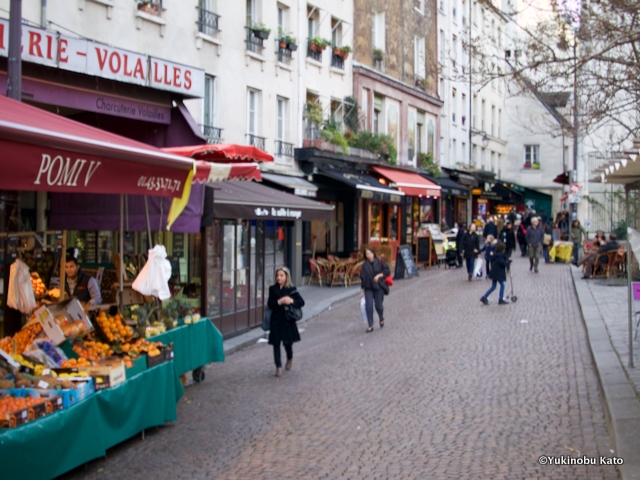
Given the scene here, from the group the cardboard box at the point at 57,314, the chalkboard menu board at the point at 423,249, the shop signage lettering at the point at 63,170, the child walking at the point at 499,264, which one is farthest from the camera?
the chalkboard menu board at the point at 423,249

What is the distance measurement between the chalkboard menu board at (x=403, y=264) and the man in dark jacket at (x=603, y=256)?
5.38 meters

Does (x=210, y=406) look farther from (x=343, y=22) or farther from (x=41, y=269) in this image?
(x=343, y=22)

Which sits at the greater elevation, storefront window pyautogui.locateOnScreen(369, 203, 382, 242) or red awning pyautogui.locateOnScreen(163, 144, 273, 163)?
red awning pyautogui.locateOnScreen(163, 144, 273, 163)

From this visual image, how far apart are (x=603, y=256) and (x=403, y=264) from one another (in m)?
6.15

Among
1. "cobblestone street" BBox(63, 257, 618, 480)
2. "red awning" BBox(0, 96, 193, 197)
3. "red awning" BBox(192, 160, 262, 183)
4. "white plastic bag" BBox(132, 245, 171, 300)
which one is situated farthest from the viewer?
"white plastic bag" BBox(132, 245, 171, 300)

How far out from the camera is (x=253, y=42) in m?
21.4

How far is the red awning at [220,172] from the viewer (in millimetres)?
8664

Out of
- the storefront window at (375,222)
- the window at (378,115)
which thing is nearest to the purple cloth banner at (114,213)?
the storefront window at (375,222)

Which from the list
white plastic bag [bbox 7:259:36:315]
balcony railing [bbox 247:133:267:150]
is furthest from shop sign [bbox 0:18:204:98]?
balcony railing [bbox 247:133:267:150]

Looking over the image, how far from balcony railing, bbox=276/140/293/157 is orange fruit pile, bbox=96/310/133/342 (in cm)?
1423

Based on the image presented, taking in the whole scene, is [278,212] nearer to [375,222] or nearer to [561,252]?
[375,222]

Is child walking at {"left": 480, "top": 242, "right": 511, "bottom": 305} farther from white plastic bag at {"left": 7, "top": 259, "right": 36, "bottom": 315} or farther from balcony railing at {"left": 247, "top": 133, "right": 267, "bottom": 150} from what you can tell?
white plastic bag at {"left": 7, "top": 259, "right": 36, "bottom": 315}

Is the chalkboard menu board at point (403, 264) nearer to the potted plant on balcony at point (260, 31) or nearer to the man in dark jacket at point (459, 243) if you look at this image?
the man in dark jacket at point (459, 243)

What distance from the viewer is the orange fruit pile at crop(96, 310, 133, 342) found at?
28.7 feet
